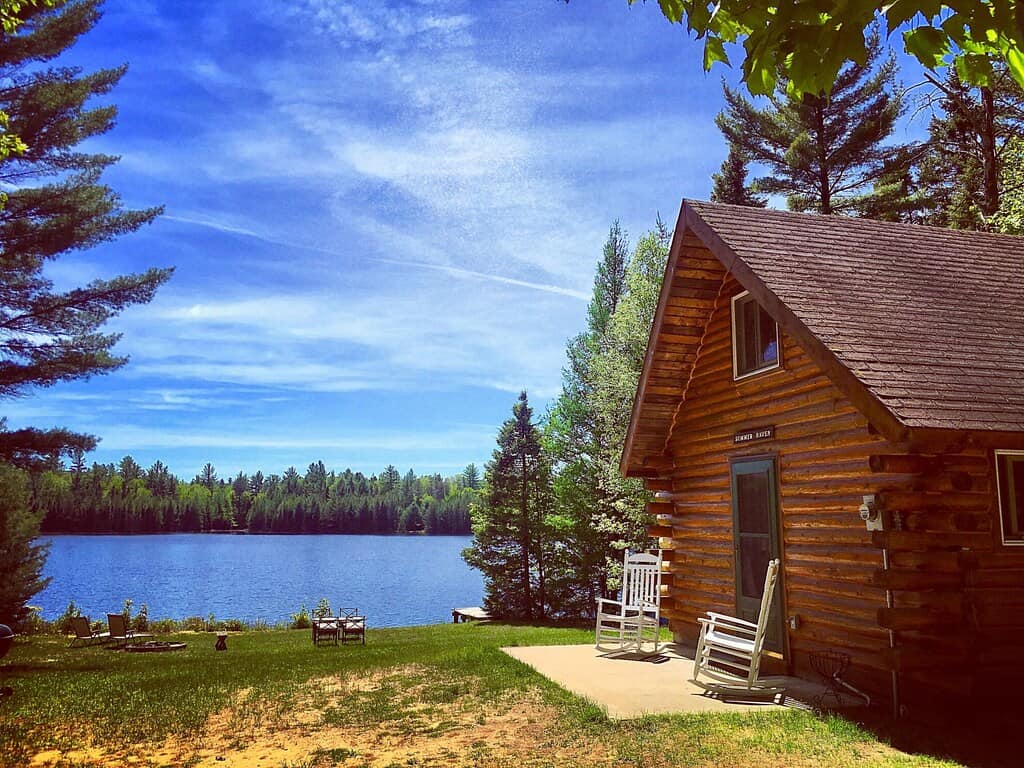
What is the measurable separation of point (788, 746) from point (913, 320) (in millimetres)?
4879

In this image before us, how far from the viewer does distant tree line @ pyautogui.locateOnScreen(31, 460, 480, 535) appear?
115875 mm

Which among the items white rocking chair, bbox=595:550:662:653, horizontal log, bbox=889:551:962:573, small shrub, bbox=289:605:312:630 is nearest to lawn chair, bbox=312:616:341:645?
small shrub, bbox=289:605:312:630

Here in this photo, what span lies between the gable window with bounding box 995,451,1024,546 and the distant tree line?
10805 cm

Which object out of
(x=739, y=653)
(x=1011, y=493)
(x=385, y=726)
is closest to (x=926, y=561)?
(x=1011, y=493)

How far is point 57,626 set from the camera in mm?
23531

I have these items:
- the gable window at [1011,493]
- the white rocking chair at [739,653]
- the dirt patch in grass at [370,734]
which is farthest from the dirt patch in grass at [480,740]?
the gable window at [1011,493]

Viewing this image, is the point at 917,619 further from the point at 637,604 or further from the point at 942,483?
the point at 637,604

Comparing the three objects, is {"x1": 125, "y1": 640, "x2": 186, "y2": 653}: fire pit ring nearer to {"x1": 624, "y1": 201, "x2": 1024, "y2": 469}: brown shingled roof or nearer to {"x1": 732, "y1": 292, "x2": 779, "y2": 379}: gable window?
{"x1": 624, "y1": 201, "x2": 1024, "y2": 469}: brown shingled roof

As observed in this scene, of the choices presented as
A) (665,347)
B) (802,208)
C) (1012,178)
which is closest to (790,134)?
(802,208)

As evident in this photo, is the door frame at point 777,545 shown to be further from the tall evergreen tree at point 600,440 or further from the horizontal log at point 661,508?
the tall evergreen tree at point 600,440

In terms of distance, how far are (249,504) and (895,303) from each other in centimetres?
15350

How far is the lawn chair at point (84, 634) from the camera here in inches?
722

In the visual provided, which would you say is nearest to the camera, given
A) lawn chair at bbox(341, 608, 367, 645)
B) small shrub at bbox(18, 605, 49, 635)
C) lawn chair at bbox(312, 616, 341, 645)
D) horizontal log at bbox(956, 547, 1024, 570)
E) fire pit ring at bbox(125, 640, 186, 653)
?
horizontal log at bbox(956, 547, 1024, 570)

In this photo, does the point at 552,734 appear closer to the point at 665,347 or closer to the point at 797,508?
the point at 797,508
